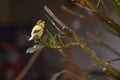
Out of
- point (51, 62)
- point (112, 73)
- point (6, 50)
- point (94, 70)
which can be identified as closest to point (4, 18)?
point (6, 50)

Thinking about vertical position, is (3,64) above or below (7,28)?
below

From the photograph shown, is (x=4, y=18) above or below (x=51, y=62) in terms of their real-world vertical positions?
above

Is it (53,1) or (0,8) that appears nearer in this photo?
(53,1)

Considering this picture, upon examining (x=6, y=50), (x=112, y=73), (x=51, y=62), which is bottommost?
(x=51, y=62)

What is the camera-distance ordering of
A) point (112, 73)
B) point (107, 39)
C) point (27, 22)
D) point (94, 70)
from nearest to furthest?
point (112, 73)
point (107, 39)
point (94, 70)
point (27, 22)

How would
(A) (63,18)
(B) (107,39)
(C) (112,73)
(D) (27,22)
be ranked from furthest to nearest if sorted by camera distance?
(D) (27,22) → (A) (63,18) → (B) (107,39) → (C) (112,73)

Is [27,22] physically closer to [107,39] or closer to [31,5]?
[31,5]

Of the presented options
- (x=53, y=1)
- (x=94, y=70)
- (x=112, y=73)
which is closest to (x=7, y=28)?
(x=53, y=1)

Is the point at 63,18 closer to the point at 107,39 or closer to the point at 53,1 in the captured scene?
the point at 53,1

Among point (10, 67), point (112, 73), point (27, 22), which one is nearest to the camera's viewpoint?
point (112, 73)
